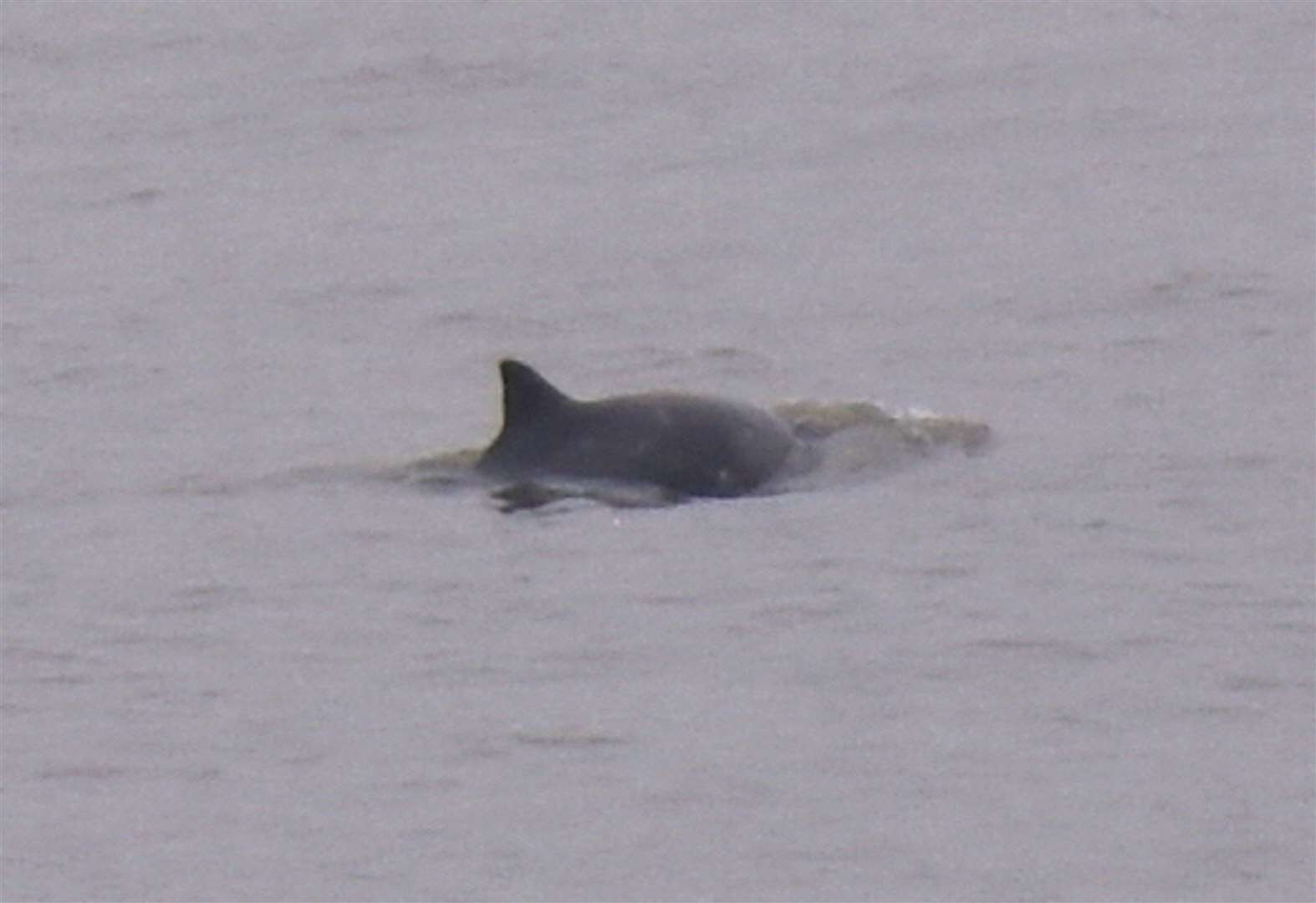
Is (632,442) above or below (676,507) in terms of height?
above

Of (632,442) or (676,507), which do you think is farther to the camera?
(632,442)

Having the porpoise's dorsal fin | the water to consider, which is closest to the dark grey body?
the porpoise's dorsal fin

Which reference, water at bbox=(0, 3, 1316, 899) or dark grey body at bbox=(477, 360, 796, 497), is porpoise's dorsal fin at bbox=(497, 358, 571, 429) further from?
water at bbox=(0, 3, 1316, 899)

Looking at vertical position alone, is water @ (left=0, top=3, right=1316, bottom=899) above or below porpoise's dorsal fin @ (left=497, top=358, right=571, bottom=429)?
below

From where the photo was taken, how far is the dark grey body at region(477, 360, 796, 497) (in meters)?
18.5

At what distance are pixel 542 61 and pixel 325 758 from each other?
57.1ft

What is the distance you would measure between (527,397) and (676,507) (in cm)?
71

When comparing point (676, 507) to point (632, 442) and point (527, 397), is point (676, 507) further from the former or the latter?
point (527, 397)

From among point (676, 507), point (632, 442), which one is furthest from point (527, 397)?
point (676, 507)

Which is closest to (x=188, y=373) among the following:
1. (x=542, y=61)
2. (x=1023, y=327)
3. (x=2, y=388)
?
(x=2, y=388)

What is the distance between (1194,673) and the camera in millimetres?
15328

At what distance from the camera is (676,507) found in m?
18.3

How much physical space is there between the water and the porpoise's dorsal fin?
0.36 m

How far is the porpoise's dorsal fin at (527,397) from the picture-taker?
18.3m
